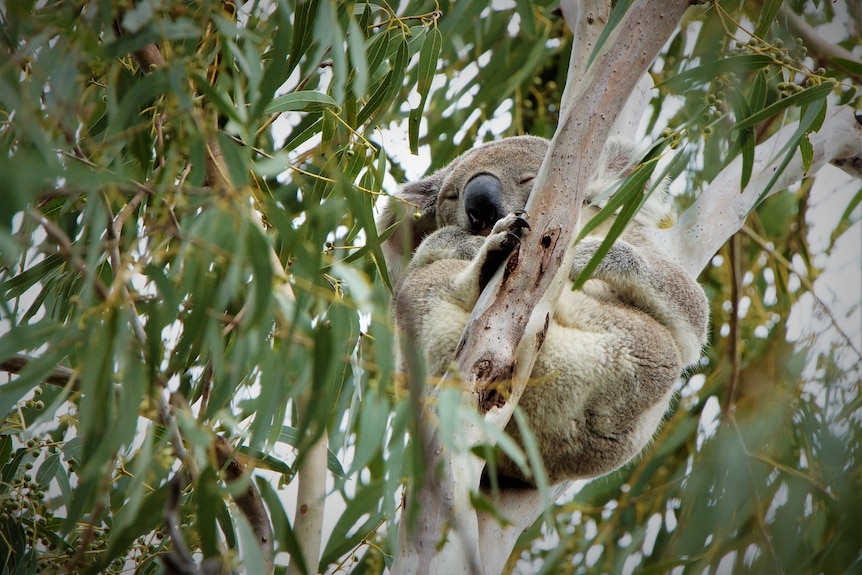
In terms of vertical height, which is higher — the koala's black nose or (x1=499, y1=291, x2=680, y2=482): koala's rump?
the koala's black nose

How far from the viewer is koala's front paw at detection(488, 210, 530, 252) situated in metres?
1.58

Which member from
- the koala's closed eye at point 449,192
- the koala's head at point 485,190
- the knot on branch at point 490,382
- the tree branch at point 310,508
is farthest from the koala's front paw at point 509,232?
the koala's closed eye at point 449,192

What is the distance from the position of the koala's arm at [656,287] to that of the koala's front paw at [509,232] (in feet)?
1.43

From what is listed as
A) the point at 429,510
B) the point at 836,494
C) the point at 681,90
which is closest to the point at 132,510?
the point at 429,510

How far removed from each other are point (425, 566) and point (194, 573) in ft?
1.47

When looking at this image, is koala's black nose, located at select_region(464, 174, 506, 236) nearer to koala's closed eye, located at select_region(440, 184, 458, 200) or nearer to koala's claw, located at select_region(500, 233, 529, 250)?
koala's closed eye, located at select_region(440, 184, 458, 200)

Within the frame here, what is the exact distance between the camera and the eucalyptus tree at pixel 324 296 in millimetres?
1271

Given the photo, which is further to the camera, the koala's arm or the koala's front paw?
the koala's arm

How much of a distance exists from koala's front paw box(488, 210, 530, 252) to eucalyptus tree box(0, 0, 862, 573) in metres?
0.06

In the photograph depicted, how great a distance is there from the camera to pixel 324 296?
1.19 meters

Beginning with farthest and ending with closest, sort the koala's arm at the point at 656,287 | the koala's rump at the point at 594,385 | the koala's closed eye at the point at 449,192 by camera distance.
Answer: the koala's closed eye at the point at 449,192
the koala's arm at the point at 656,287
the koala's rump at the point at 594,385

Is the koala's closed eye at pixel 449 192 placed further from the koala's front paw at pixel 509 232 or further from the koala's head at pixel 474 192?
the koala's front paw at pixel 509 232

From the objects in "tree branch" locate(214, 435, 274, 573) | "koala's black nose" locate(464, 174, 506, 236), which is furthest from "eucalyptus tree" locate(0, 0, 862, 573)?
"koala's black nose" locate(464, 174, 506, 236)

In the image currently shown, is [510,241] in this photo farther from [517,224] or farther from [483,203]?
[483,203]
